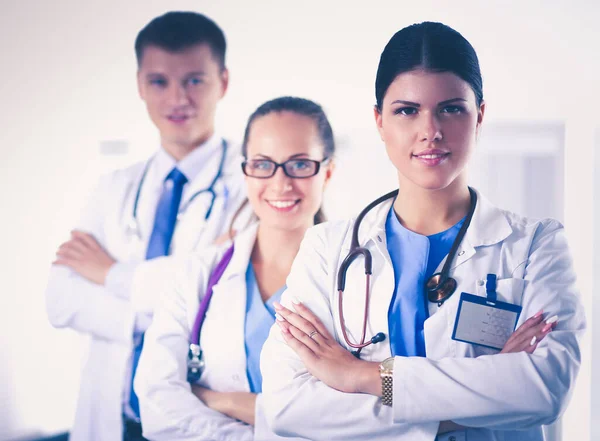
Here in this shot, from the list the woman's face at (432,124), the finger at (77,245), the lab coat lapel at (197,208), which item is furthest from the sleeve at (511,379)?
the finger at (77,245)

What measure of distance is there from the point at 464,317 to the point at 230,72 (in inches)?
48.7

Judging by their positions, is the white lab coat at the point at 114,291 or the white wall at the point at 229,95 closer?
the white wall at the point at 229,95

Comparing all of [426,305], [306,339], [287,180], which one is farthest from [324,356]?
[287,180]

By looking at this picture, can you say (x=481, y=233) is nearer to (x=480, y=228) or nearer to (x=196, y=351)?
(x=480, y=228)

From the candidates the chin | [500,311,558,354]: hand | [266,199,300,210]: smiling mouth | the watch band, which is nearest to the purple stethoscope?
[266,199,300,210]: smiling mouth

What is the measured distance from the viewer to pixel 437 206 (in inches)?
68.1

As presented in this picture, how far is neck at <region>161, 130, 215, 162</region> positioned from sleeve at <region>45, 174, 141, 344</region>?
24cm

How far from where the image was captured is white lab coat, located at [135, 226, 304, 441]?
1.94m

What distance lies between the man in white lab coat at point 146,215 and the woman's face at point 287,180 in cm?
20

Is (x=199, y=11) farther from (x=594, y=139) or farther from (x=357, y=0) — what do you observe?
Answer: (x=594, y=139)

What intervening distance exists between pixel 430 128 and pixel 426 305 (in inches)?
18.2

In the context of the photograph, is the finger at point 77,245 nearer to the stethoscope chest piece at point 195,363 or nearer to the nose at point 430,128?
the stethoscope chest piece at point 195,363

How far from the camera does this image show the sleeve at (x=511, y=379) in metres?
1.47

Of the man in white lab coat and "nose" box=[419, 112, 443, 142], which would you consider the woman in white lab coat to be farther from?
the man in white lab coat
